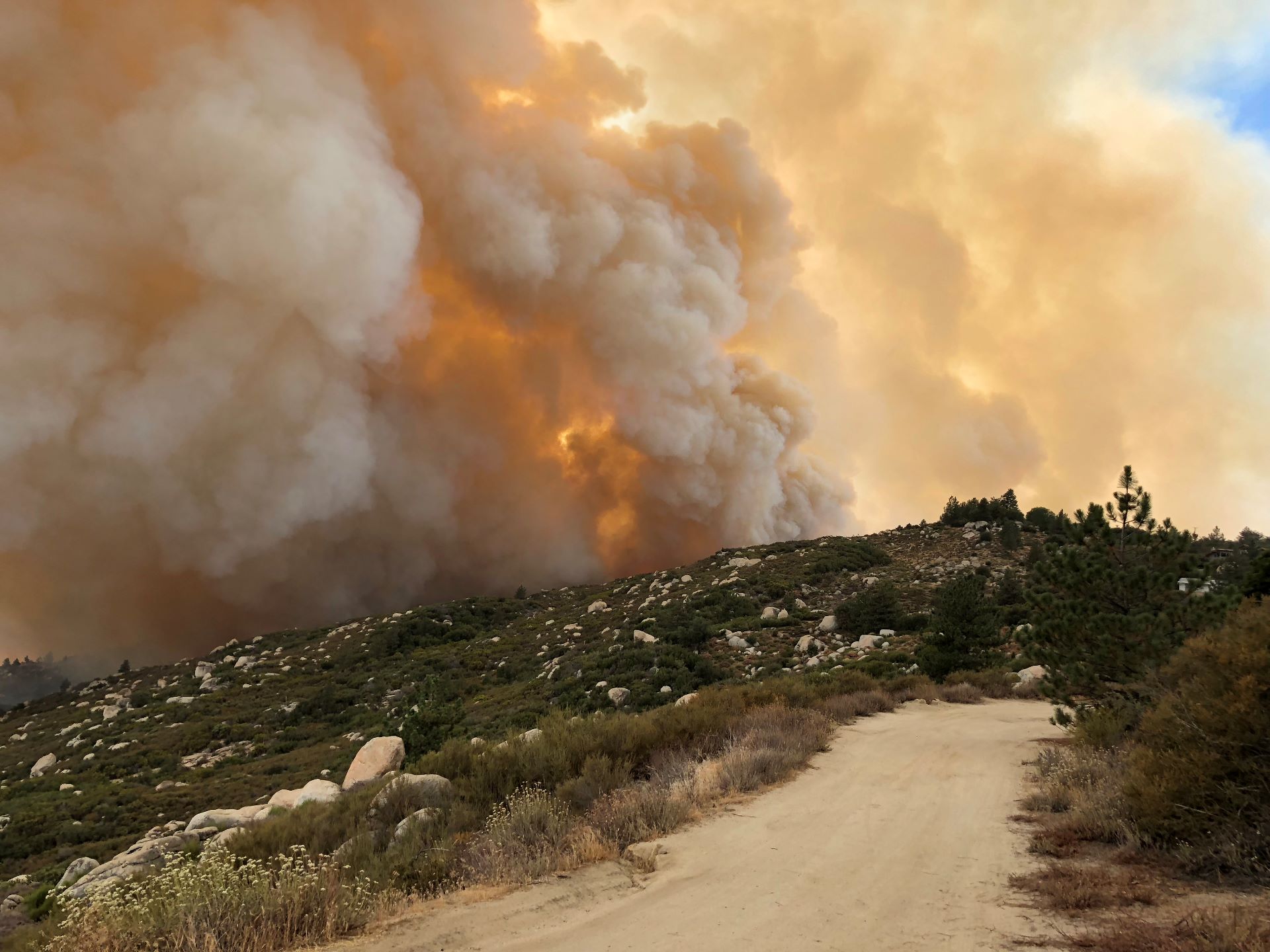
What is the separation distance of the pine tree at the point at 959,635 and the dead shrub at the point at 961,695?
5.35 feet

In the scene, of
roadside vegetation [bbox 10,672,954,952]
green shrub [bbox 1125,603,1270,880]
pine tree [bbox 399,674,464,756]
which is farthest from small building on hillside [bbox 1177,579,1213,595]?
pine tree [bbox 399,674,464,756]

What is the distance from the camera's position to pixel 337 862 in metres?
6.17

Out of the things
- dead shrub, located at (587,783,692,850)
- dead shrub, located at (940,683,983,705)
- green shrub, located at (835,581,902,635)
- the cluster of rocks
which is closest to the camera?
dead shrub, located at (587,783,692,850)

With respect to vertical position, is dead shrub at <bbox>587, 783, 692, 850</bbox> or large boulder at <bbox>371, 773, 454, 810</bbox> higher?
large boulder at <bbox>371, 773, 454, 810</bbox>

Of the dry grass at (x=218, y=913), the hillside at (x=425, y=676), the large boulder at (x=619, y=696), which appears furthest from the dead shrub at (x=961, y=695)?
the dry grass at (x=218, y=913)

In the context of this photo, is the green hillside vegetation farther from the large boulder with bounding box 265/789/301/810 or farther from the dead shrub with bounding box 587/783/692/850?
the large boulder with bounding box 265/789/301/810

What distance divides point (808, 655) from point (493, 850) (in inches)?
788

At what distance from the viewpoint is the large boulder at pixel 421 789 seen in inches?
324

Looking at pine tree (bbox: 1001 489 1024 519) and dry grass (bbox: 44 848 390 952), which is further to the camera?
pine tree (bbox: 1001 489 1024 519)

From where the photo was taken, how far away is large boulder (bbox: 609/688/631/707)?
19.5 metres

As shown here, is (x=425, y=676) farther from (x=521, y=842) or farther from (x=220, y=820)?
(x=521, y=842)

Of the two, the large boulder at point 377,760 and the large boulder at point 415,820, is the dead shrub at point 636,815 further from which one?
the large boulder at point 377,760

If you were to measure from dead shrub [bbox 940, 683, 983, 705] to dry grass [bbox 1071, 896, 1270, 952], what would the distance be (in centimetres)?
1466

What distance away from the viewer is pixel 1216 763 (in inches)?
197
